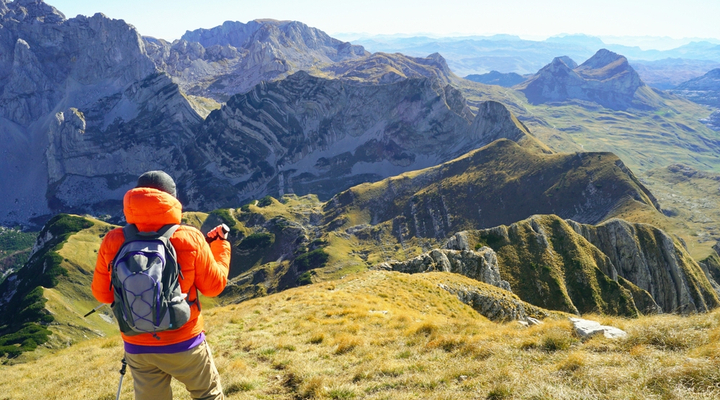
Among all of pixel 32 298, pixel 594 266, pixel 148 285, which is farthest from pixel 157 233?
pixel 32 298

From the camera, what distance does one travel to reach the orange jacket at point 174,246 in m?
7.51

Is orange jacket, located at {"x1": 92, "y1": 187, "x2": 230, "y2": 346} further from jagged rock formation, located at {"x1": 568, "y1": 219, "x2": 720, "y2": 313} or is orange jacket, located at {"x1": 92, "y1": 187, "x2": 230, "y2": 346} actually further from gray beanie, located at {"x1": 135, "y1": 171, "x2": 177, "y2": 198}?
jagged rock formation, located at {"x1": 568, "y1": 219, "x2": 720, "y2": 313}

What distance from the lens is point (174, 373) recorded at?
26.9 ft

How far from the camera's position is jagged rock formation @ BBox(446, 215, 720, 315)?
58.6 metres

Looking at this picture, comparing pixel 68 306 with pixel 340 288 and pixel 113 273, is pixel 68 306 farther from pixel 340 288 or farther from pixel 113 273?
pixel 113 273

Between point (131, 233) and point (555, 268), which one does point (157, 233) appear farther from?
point (555, 268)

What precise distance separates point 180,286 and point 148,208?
1757 mm

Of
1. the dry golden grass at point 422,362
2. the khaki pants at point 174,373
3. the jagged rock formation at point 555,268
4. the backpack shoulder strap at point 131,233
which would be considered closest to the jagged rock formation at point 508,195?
the jagged rock formation at point 555,268

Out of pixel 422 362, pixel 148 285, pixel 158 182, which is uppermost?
pixel 158 182

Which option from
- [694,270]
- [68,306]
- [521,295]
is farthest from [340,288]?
[68,306]

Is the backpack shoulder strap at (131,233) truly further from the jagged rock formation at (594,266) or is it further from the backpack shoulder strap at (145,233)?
the jagged rock formation at (594,266)

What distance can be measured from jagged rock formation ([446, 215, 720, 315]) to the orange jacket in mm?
55998

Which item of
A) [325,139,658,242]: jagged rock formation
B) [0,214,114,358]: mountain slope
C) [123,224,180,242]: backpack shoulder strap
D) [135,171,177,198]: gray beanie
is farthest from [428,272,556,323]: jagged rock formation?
[325,139,658,242]: jagged rock formation

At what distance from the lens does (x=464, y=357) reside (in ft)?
42.9
